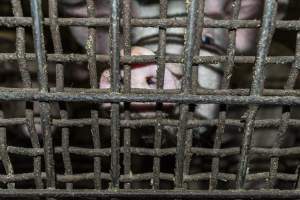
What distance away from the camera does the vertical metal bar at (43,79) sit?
0.57 meters

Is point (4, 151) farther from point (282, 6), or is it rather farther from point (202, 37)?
point (282, 6)

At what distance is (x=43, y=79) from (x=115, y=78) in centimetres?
9

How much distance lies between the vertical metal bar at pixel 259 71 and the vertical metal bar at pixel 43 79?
268 millimetres

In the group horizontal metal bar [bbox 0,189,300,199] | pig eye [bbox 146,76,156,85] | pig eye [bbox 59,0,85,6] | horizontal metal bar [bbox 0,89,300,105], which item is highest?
pig eye [bbox 59,0,85,6]

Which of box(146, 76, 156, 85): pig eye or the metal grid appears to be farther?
box(146, 76, 156, 85): pig eye

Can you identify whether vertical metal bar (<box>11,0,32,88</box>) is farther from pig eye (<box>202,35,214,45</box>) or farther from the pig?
pig eye (<box>202,35,214,45</box>)

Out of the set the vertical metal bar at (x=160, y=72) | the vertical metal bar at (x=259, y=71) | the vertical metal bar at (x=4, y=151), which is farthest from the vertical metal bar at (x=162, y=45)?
the vertical metal bar at (x=4, y=151)

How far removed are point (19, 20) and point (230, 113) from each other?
0.79m

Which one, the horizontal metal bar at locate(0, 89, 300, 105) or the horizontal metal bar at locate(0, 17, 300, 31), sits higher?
the horizontal metal bar at locate(0, 17, 300, 31)

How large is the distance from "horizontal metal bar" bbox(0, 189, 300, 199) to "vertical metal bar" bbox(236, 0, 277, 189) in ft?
0.08

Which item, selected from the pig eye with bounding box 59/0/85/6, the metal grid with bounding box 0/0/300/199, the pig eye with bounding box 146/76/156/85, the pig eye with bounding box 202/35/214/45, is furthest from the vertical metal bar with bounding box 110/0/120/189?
the pig eye with bounding box 202/35/214/45

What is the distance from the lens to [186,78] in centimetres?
60

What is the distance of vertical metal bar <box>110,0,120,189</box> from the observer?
1.86ft

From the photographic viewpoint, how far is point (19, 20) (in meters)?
0.59
